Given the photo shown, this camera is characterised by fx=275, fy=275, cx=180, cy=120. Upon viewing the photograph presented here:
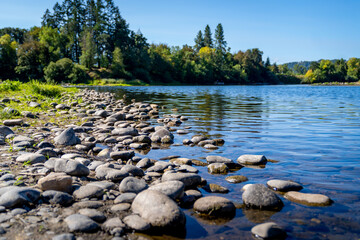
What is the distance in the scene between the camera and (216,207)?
3.27 meters

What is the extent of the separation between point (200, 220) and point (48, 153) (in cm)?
348

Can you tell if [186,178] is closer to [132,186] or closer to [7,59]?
[132,186]

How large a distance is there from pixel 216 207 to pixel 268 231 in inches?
26.8

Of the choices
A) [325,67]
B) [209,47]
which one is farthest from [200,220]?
[325,67]

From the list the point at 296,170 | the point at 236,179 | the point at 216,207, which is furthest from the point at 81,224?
the point at 296,170

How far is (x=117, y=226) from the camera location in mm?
2793

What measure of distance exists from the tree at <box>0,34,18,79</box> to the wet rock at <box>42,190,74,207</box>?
240 feet

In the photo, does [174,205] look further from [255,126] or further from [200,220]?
[255,126]

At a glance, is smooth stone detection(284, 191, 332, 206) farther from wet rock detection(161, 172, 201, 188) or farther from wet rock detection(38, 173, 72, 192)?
wet rock detection(38, 173, 72, 192)


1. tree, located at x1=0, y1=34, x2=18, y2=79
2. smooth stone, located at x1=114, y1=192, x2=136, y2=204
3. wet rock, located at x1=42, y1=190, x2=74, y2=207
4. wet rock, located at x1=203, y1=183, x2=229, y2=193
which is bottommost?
wet rock, located at x1=203, y1=183, x2=229, y2=193

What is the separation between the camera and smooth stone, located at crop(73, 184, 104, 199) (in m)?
3.54

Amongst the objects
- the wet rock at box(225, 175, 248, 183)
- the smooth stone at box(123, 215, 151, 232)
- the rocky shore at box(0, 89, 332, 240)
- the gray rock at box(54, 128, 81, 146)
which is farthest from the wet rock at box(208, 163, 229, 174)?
the gray rock at box(54, 128, 81, 146)

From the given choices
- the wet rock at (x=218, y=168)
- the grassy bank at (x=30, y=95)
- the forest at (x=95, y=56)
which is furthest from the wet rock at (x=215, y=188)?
the forest at (x=95, y=56)

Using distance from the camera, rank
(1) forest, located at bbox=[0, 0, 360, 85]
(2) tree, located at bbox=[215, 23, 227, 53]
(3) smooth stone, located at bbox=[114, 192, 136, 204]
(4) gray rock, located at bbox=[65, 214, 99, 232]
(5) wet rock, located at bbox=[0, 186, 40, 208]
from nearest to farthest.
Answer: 1. (4) gray rock, located at bbox=[65, 214, 99, 232]
2. (5) wet rock, located at bbox=[0, 186, 40, 208]
3. (3) smooth stone, located at bbox=[114, 192, 136, 204]
4. (1) forest, located at bbox=[0, 0, 360, 85]
5. (2) tree, located at bbox=[215, 23, 227, 53]
